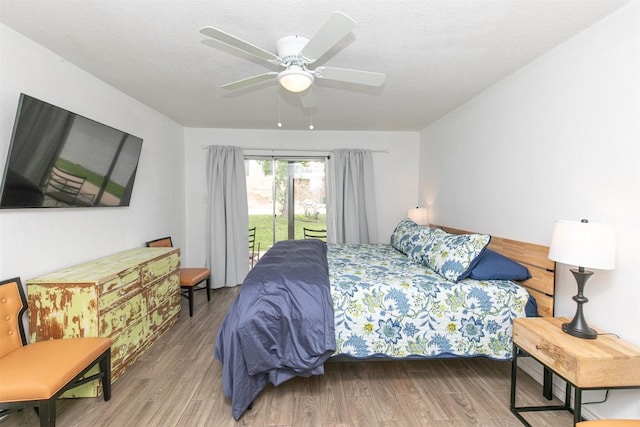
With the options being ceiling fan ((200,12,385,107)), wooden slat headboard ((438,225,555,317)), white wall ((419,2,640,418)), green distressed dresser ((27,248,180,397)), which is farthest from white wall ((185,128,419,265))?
ceiling fan ((200,12,385,107))

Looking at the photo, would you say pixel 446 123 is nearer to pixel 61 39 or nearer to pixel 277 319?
pixel 277 319

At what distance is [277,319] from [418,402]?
44.4 inches

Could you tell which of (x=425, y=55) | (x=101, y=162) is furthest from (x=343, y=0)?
(x=101, y=162)

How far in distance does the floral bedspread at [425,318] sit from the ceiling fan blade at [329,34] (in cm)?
156

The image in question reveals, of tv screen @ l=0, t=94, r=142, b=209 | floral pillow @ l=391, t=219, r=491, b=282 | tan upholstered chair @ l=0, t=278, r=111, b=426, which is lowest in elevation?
tan upholstered chair @ l=0, t=278, r=111, b=426

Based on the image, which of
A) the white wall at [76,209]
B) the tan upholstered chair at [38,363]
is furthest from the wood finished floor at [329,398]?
the white wall at [76,209]

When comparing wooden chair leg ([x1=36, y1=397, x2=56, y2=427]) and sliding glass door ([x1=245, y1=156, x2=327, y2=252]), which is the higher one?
sliding glass door ([x1=245, y1=156, x2=327, y2=252])

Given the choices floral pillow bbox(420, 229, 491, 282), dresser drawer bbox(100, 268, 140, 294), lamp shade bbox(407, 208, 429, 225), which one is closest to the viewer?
dresser drawer bbox(100, 268, 140, 294)

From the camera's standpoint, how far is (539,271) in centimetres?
219

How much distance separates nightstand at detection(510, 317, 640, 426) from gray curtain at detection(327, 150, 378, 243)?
2911mm

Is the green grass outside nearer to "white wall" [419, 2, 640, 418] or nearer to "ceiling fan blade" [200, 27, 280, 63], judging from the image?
"white wall" [419, 2, 640, 418]

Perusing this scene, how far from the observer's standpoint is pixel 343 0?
1.58 m

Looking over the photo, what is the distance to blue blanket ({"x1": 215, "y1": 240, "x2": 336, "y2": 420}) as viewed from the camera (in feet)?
6.02

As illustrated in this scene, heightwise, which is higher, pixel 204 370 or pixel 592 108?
pixel 592 108
